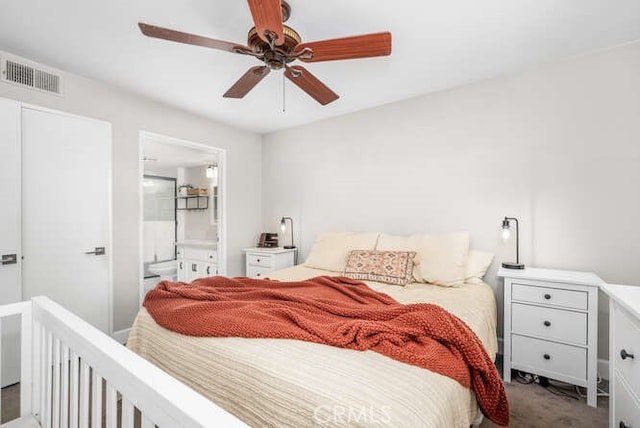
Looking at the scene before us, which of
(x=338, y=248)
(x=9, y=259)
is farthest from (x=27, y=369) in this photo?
(x=338, y=248)

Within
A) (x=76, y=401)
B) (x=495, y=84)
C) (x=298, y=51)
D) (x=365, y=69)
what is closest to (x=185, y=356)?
(x=76, y=401)

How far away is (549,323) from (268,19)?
8.09 ft

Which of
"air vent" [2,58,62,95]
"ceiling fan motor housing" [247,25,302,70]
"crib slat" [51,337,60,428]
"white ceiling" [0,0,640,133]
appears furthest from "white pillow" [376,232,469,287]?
"air vent" [2,58,62,95]

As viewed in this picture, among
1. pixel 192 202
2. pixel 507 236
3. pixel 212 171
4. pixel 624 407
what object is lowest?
pixel 624 407

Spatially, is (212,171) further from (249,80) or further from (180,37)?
(180,37)

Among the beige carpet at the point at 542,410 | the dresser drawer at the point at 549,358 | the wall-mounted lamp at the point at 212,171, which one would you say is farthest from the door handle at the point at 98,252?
the dresser drawer at the point at 549,358

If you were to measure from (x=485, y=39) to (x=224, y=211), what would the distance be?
3.08 metres

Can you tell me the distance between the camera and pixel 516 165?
8.09 ft

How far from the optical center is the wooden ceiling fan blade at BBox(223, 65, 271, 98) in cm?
180

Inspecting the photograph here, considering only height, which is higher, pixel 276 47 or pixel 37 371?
pixel 276 47

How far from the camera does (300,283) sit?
2.14 m

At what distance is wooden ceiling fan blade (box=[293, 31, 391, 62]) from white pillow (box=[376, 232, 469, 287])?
1.56m

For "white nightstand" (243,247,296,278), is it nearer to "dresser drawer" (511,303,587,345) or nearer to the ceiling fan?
the ceiling fan

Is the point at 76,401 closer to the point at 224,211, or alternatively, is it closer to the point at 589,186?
the point at 224,211
